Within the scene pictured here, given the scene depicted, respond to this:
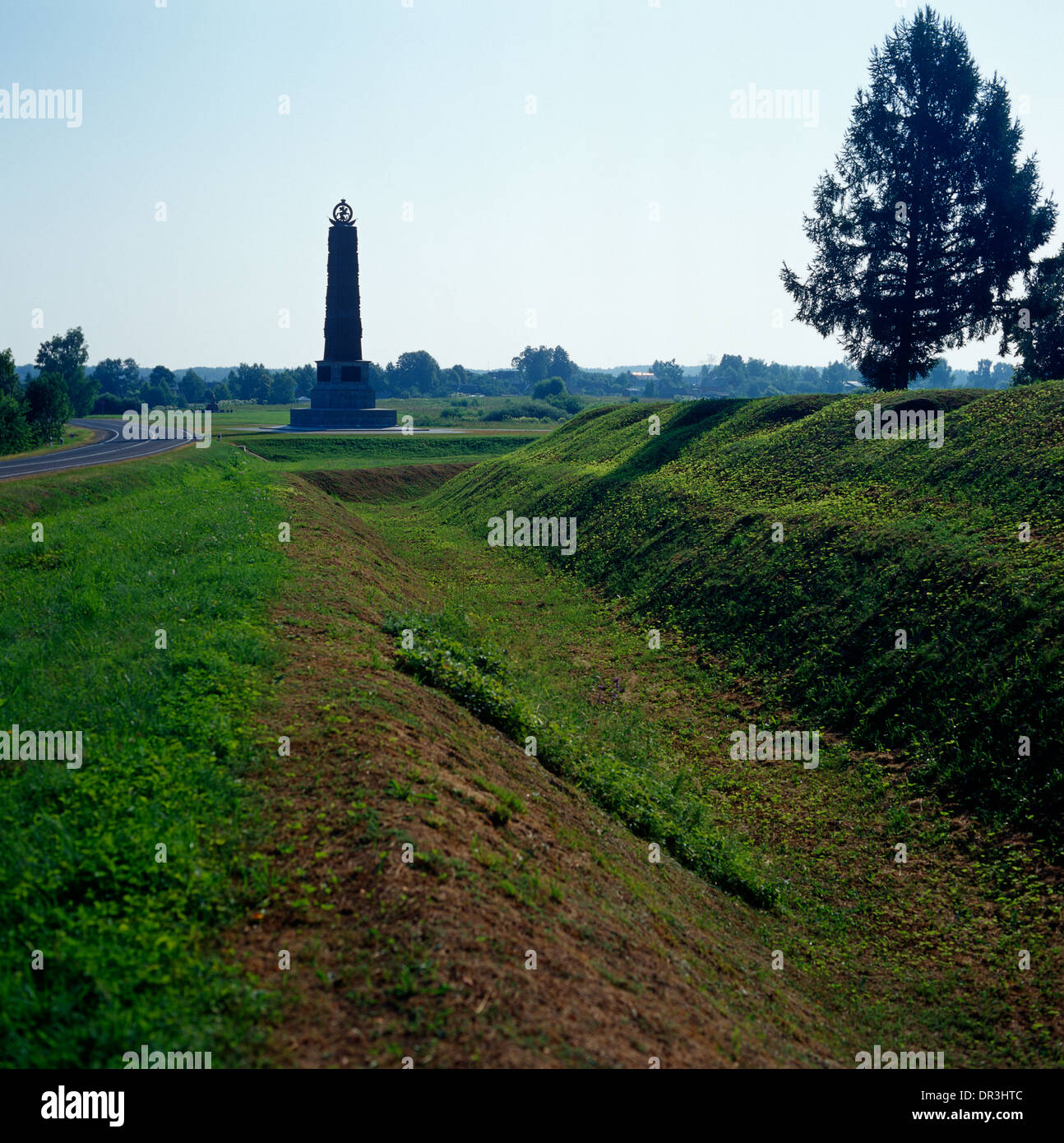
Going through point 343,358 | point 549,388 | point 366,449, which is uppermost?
point 549,388

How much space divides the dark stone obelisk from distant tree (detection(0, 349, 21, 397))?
22.2 meters

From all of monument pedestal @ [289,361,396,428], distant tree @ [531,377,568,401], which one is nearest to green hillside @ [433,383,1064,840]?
monument pedestal @ [289,361,396,428]

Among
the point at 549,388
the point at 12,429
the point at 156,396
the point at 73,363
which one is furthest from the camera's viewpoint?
the point at 156,396

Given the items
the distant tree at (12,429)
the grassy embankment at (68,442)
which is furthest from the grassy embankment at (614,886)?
the distant tree at (12,429)

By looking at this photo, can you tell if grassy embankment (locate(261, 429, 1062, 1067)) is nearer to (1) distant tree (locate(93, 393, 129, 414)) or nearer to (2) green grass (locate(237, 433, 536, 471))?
(2) green grass (locate(237, 433, 536, 471))

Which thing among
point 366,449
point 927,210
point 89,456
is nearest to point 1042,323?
point 927,210

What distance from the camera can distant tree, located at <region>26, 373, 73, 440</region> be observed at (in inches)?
2393

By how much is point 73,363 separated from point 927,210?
108 m

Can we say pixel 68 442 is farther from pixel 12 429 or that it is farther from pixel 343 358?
pixel 343 358

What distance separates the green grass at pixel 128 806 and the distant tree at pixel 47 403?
5310cm

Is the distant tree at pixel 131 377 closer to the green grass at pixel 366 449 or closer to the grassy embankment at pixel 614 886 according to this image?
the green grass at pixel 366 449

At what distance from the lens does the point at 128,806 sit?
667 cm

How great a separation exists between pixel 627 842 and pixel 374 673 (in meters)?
3.88
